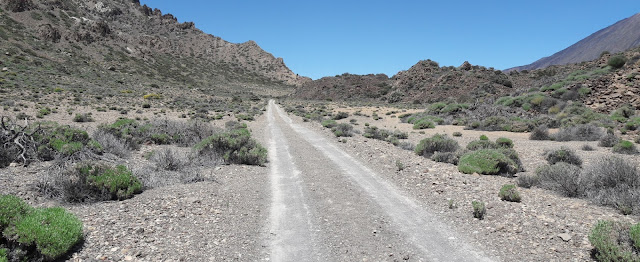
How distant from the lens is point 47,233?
460cm

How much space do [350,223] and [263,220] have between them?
1.72 m

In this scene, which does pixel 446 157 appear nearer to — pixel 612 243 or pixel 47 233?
Result: pixel 612 243

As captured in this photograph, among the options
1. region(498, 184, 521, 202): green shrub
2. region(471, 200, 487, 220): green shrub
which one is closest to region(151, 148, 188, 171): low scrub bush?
region(471, 200, 487, 220): green shrub

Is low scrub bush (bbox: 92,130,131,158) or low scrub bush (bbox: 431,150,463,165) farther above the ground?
low scrub bush (bbox: 92,130,131,158)

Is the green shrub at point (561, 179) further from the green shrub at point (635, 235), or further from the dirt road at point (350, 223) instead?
the dirt road at point (350, 223)

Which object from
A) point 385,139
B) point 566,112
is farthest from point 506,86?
point 385,139

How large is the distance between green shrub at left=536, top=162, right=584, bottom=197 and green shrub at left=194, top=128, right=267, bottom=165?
8537 millimetres

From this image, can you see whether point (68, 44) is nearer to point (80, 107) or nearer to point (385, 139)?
point (80, 107)

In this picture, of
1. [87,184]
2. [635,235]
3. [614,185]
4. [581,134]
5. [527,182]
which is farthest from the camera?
[581,134]

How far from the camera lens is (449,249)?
542 centimetres

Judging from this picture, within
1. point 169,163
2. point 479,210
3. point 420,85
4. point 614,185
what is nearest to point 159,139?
point 169,163

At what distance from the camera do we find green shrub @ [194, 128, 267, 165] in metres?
11.9

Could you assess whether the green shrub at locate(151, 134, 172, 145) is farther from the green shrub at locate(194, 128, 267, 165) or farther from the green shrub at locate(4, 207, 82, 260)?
the green shrub at locate(4, 207, 82, 260)

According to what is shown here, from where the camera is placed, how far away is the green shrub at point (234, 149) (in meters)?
11.9
